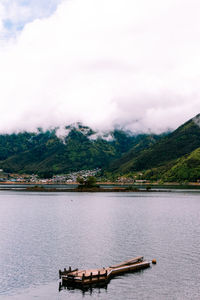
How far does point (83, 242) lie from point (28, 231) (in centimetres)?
2196

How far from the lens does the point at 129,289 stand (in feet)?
160

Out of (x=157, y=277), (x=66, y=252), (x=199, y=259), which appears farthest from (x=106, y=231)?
(x=157, y=277)

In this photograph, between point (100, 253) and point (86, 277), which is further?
point (100, 253)

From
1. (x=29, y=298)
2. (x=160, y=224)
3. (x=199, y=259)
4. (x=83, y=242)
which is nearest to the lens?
(x=29, y=298)

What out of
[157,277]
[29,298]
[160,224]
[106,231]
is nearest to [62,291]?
[29,298]

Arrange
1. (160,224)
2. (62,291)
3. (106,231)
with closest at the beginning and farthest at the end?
(62,291) < (106,231) < (160,224)

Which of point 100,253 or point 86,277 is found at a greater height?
point 86,277

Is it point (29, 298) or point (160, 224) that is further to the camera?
point (160, 224)

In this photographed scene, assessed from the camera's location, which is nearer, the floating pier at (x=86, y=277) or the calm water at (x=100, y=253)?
the calm water at (x=100, y=253)

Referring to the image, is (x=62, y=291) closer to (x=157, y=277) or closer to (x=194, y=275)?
(x=157, y=277)

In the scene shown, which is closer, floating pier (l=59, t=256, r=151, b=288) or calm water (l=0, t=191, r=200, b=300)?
calm water (l=0, t=191, r=200, b=300)

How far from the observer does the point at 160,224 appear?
106750mm

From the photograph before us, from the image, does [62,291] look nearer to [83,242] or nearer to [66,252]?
[66,252]

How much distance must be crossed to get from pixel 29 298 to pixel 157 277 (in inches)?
808
